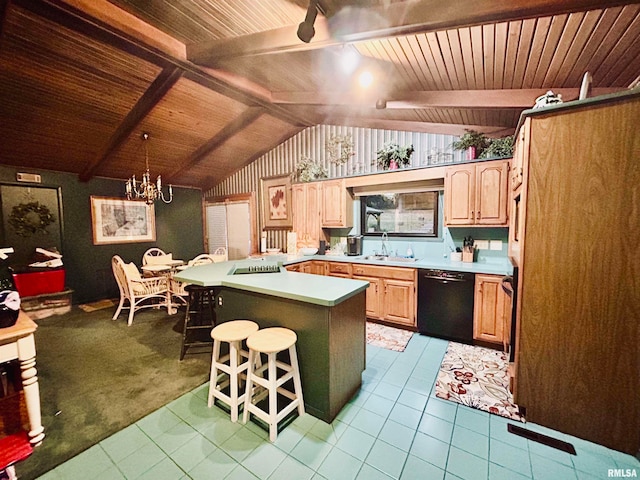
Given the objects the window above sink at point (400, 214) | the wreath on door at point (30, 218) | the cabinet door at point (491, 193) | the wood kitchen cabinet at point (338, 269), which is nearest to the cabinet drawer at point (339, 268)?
the wood kitchen cabinet at point (338, 269)

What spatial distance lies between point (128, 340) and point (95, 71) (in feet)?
10.5

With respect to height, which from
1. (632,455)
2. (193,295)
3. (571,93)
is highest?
(571,93)

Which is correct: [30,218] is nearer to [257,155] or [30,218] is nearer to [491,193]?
[257,155]

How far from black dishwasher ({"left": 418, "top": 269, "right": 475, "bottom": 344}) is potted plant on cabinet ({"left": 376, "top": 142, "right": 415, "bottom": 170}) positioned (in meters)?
1.60

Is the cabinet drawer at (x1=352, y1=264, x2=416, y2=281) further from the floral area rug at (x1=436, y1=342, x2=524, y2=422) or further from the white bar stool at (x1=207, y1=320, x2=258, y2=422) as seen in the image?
the white bar stool at (x1=207, y1=320, x2=258, y2=422)

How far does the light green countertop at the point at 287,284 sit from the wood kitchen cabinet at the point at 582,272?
4.09ft

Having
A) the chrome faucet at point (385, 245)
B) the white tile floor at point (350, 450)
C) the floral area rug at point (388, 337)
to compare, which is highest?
the chrome faucet at point (385, 245)

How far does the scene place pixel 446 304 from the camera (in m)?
3.02

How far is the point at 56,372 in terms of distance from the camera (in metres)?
2.53

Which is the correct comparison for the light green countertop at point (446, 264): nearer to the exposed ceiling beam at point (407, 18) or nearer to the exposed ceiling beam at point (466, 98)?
the exposed ceiling beam at point (466, 98)

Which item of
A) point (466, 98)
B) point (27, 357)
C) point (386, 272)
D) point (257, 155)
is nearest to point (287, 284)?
point (27, 357)

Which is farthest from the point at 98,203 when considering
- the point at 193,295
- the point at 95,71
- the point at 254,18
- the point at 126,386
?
the point at 254,18

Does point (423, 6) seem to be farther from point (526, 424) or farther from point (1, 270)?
point (1, 270)

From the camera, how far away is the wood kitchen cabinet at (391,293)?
3.28 metres
